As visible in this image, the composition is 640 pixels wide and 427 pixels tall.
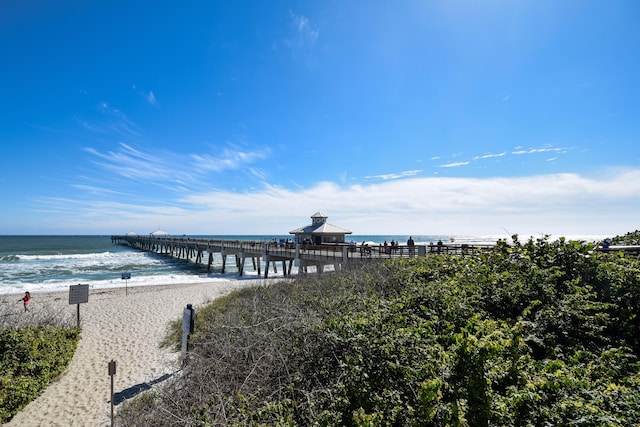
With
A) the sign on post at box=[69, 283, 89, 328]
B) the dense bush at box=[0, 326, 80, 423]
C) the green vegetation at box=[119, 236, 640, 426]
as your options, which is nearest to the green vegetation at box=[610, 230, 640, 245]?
the green vegetation at box=[119, 236, 640, 426]

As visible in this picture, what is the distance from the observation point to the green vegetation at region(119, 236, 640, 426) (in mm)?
2951

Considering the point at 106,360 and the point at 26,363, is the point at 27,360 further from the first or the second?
the point at 106,360

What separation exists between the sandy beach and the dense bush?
0.29m

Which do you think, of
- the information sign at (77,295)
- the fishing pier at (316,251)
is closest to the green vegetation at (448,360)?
the fishing pier at (316,251)

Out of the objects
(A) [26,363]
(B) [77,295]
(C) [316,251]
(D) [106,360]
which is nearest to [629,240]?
(C) [316,251]

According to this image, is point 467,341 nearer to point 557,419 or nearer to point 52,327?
point 557,419

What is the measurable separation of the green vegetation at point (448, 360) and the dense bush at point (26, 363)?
3.72 meters

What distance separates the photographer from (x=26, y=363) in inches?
315

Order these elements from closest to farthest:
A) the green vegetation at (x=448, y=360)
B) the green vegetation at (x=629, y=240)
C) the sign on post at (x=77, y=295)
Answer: the green vegetation at (x=448, y=360)
the sign on post at (x=77, y=295)
the green vegetation at (x=629, y=240)

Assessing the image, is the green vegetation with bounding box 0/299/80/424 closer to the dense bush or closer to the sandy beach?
the dense bush

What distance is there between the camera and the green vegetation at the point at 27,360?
279 inches

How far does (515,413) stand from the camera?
2.82 metres

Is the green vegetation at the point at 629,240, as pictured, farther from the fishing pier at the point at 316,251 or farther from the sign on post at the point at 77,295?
the sign on post at the point at 77,295

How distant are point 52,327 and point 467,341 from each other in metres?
13.1
